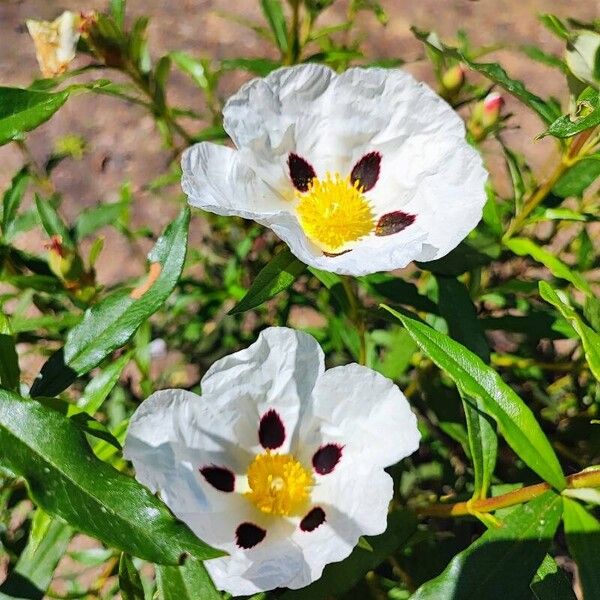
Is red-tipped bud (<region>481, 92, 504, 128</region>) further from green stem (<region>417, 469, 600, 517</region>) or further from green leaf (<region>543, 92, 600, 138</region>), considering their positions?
green stem (<region>417, 469, 600, 517</region>)

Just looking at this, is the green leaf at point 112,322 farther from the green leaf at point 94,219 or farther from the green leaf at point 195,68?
the green leaf at point 195,68

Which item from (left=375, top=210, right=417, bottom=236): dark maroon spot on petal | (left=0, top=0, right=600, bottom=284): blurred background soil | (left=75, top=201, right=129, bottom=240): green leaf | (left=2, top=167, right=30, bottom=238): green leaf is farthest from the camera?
(left=0, top=0, right=600, bottom=284): blurred background soil

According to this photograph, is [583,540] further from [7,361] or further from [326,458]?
[7,361]

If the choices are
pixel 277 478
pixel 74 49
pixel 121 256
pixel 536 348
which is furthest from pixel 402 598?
pixel 121 256

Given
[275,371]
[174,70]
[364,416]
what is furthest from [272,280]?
[174,70]

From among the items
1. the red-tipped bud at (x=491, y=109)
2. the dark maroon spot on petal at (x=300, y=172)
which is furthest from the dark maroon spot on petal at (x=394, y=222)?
the red-tipped bud at (x=491, y=109)

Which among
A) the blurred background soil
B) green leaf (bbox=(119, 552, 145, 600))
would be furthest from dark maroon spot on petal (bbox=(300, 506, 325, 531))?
the blurred background soil
